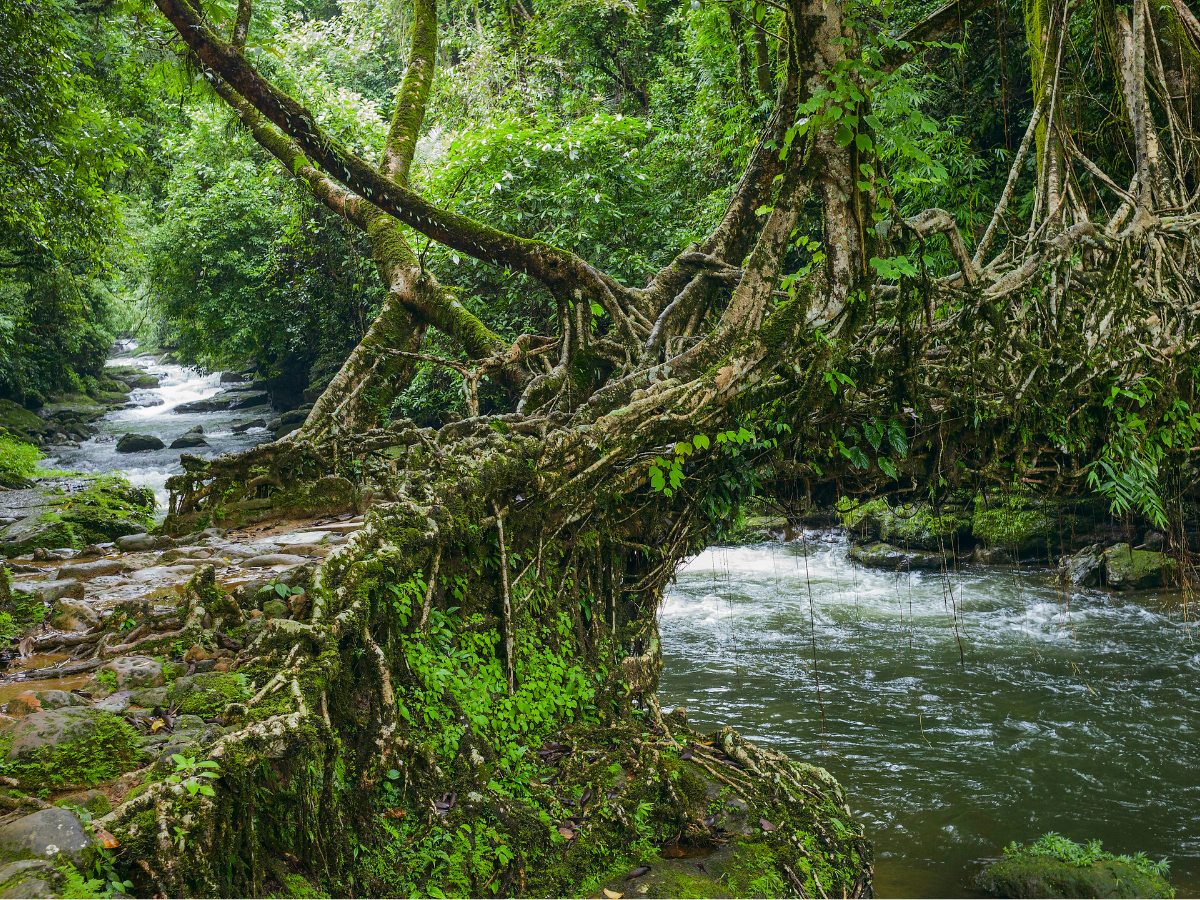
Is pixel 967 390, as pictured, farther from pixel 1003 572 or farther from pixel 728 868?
pixel 1003 572

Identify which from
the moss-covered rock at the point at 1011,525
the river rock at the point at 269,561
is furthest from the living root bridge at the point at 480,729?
the moss-covered rock at the point at 1011,525

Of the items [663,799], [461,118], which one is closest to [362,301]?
[461,118]

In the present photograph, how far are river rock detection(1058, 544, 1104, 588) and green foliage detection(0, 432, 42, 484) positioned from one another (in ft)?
51.5

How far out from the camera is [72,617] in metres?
3.96

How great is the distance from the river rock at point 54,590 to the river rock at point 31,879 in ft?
10.5

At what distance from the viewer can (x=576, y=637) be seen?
4.24 metres

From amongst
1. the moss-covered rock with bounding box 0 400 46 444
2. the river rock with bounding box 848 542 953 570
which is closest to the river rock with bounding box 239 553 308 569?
the river rock with bounding box 848 542 953 570

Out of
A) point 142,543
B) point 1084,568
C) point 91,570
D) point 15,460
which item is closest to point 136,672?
point 91,570

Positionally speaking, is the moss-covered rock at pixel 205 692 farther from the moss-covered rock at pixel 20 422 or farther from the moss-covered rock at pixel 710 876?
the moss-covered rock at pixel 20 422

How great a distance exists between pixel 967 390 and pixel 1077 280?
4.34 ft

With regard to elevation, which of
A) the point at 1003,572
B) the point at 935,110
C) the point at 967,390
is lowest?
the point at 1003,572

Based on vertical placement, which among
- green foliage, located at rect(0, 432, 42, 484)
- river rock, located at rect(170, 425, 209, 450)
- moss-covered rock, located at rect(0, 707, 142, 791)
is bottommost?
moss-covered rock, located at rect(0, 707, 142, 791)

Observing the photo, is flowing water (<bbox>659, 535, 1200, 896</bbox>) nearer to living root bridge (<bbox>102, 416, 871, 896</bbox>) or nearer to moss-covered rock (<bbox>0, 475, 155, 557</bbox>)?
living root bridge (<bbox>102, 416, 871, 896</bbox>)

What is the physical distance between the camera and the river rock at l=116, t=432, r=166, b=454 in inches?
730
